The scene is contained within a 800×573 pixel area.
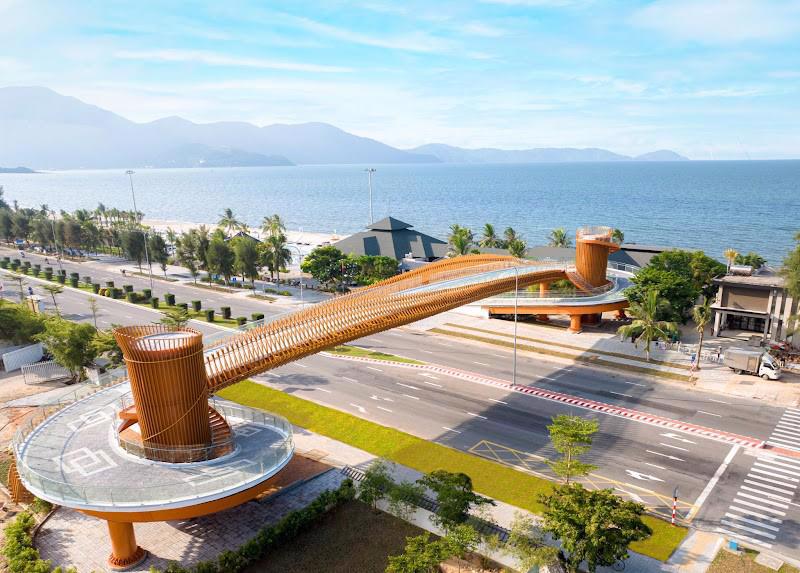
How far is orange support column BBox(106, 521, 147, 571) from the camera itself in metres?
24.0

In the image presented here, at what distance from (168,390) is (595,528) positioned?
19.5 m

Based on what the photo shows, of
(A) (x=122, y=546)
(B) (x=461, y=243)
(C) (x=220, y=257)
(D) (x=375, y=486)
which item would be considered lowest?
(A) (x=122, y=546)

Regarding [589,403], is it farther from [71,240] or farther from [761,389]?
[71,240]

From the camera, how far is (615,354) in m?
52.1

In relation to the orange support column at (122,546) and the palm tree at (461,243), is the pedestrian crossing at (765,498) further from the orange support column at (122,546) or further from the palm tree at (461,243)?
the palm tree at (461,243)

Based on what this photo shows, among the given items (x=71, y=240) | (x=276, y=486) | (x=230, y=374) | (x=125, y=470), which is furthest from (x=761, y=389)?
(x=71, y=240)

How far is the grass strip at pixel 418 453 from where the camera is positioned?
26953 mm

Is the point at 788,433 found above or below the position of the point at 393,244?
below

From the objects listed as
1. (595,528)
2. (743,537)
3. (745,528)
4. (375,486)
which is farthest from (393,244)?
(595,528)

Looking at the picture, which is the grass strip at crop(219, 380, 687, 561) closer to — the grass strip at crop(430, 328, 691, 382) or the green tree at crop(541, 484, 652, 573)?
the green tree at crop(541, 484, 652, 573)

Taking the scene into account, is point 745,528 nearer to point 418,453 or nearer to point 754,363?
point 418,453

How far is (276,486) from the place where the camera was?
30547mm

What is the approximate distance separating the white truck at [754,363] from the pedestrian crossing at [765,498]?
Result: 1053 centimetres

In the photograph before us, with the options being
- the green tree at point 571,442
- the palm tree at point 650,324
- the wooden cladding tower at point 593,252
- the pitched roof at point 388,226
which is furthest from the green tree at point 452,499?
the pitched roof at point 388,226
